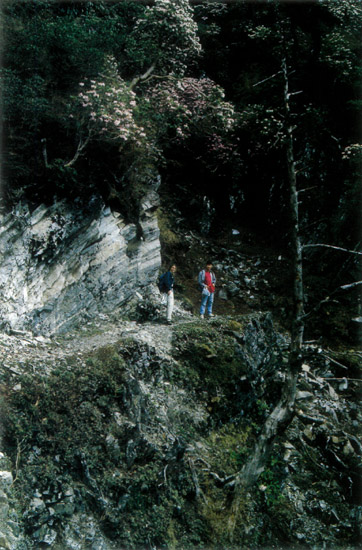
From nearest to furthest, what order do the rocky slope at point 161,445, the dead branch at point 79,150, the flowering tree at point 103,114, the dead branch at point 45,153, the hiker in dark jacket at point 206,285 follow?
the rocky slope at point 161,445 < the dead branch at point 45,153 < the dead branch at point 79,150 < the flowering tree at point 103,114 < the hiker in dark jacket at point 206,285

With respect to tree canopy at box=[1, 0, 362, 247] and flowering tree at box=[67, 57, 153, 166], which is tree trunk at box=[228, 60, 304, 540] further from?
flowering tree at box=[67, 57, 153, 166]

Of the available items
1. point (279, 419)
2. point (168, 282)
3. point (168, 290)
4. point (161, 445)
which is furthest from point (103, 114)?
point (279, 419)

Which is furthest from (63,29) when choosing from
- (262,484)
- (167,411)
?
(262,484)

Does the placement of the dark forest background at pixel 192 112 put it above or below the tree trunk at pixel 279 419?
above

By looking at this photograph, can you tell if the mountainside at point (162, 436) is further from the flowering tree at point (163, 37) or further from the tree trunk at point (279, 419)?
the flowering tree at point (163, 37)

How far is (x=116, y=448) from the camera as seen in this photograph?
28.0 feet

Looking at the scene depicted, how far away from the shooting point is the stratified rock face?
10.2 m

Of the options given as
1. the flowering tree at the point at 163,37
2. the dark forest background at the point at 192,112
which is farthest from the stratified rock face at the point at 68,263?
the flowering tree at the point at 163,37

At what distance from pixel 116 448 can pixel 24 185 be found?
22.7 ft

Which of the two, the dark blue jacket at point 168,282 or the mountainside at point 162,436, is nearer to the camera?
the mountainside at point 162,436

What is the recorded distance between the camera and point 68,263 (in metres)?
11.6

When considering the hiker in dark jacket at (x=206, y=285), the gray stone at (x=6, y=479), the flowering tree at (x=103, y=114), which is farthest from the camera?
the hiker in dark jacket at (x=206, y=285)

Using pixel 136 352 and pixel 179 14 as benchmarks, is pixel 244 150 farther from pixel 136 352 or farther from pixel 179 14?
pixel 136 352

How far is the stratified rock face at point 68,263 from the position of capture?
10.2m
